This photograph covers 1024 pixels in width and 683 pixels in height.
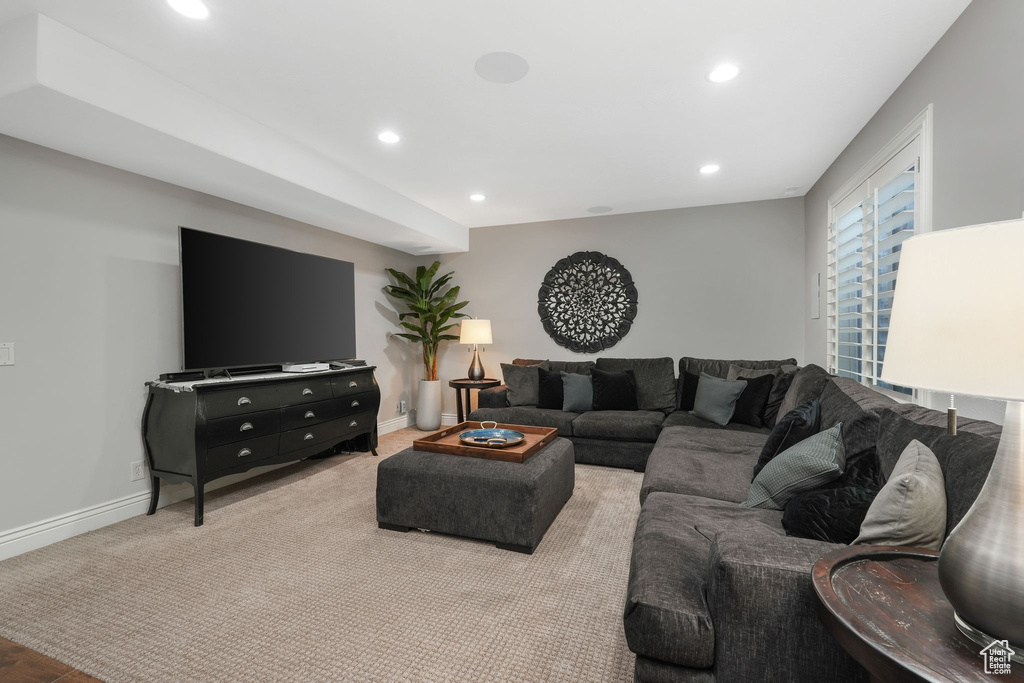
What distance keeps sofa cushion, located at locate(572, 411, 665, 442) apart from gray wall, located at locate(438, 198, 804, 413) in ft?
4.00

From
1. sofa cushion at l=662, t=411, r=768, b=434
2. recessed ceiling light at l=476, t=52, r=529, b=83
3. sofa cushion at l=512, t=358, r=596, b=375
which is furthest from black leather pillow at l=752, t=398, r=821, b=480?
sofa cushion at l=512, t=358, r=596, b=375

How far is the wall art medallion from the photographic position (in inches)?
206

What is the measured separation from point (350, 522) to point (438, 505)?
679mm

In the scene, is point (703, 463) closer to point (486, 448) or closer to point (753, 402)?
point (486, 448)

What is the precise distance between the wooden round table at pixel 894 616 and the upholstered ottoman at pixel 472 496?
1.58 metres

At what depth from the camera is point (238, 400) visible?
10.3 feet

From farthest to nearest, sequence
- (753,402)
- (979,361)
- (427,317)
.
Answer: (427,317), (753,402), (979,361)

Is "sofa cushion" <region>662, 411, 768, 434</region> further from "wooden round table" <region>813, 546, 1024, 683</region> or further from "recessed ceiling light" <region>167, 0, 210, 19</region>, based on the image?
"recessed ceiling light" <region>167, 0, 210, 19</region>

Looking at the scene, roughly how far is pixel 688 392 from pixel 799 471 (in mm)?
2700

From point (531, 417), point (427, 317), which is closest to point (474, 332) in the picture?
point (427, 317)

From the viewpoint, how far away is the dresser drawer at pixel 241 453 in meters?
2.97

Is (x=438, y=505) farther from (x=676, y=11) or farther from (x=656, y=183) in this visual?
(x=656, y=183)

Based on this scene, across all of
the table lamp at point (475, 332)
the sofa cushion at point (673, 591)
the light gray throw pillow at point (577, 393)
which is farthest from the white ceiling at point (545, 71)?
the sofa cushion at point (673, 591)

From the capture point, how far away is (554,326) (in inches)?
217
